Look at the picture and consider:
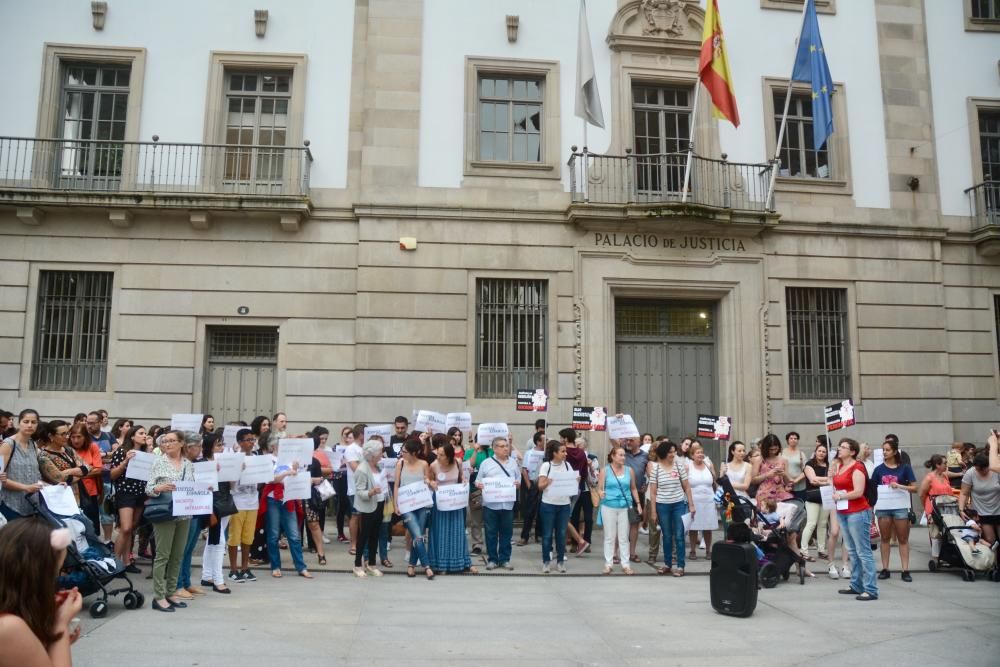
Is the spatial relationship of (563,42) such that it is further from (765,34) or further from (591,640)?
(591,640)

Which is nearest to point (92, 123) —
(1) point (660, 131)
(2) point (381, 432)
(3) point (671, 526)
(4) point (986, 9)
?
(2) point (381, 432)

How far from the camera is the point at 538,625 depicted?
7766 millimetres

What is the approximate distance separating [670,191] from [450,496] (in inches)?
379

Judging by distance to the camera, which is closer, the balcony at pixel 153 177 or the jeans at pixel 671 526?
the jeans at pixel 671 526

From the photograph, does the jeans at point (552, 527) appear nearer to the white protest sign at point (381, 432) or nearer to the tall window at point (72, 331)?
the white protest sign at point (381, 432)

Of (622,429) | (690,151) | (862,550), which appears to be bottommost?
(862,550)

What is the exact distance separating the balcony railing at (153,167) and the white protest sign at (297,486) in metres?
7.40

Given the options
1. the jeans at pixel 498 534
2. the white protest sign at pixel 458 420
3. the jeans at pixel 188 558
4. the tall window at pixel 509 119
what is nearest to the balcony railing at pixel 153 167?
the tall window at pixel 509 119

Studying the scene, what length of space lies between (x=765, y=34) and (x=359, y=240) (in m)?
10.4

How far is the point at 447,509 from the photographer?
1029 cm

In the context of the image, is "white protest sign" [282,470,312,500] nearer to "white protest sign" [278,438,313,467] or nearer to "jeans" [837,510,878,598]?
"white protest sign" [278,438,313,467]

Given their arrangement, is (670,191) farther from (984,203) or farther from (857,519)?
(857,519)

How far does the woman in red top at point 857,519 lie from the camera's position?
917cm

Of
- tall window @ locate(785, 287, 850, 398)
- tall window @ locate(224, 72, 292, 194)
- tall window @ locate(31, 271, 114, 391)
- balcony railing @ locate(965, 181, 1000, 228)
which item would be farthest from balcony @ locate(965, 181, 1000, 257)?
tall window @ locate(31, 271, 114, 391)
